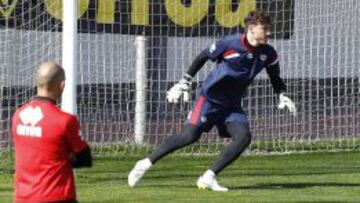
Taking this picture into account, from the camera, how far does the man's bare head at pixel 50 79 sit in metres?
6.95

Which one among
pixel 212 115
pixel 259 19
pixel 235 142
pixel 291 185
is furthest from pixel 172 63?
pixel 259 19

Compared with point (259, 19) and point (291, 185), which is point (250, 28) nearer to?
point (259, 19)

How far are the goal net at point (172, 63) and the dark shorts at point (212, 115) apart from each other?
5169 millimetres

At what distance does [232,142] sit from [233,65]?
773 millimetres

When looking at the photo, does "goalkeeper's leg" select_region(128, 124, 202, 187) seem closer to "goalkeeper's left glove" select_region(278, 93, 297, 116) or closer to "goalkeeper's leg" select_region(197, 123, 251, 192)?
"goalkeeper's leg" select_region(197, 123, 251, 192)

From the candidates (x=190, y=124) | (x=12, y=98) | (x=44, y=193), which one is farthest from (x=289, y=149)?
(x=44, y=193)

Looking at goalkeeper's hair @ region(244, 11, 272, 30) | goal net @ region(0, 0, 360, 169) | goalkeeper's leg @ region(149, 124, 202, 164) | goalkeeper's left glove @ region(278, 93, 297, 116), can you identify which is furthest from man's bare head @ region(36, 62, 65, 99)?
goal net @ region(0, 0, 360, 169)

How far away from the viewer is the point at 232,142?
39.5 ft

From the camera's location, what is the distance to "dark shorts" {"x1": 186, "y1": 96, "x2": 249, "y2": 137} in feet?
39.3

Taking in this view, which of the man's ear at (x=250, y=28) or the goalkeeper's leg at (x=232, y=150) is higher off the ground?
the man's ear at (x=250, y=28)

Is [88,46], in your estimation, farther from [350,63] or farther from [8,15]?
[350,63]

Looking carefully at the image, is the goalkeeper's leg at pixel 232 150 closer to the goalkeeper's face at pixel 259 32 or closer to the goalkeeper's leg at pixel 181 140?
the goalkeeper's leg at pixel 181 140

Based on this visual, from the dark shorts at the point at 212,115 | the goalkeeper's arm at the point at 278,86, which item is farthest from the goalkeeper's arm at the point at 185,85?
the goalkeeper's arm at the point at 278,86

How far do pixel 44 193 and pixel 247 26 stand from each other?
16.3 ft
